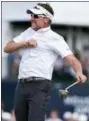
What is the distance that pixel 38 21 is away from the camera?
6012 millimetres

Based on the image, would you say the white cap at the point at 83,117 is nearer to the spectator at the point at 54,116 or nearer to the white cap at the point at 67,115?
the white cap at the point at 67,115

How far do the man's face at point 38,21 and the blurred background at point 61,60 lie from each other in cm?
471

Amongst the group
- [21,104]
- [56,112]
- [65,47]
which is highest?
[65,47]

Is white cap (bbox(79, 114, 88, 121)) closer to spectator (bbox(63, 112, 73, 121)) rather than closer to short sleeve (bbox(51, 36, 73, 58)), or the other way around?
spectator (bbox(63, 112, 73, 121))

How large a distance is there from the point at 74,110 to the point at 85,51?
0.95 meters

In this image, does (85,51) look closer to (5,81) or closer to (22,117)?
(5,81)

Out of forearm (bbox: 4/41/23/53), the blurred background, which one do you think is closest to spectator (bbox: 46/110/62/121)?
the blurred background

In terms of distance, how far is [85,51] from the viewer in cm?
1116

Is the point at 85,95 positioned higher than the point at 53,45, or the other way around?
the point at 53,45

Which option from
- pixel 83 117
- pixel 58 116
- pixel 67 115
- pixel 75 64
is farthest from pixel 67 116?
pixel 75 64

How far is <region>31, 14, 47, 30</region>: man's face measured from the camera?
19.7 feet

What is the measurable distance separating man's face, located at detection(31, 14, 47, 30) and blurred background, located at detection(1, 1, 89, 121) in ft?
15.4

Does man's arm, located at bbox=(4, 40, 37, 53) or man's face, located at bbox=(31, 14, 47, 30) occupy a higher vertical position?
man's face, located at bbox=(31, 14, 47, 30)

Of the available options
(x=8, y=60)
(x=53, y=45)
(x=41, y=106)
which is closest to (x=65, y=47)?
(x=53, y=45)
